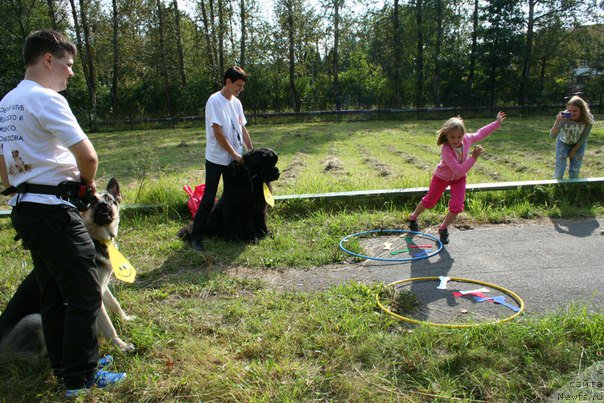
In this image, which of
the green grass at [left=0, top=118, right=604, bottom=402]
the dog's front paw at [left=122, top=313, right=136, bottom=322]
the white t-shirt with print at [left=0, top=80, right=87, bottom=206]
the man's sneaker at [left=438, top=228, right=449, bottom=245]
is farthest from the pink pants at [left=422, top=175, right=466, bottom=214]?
the white t-shirt with print at [left=0, top=80, right=87, bottom=206]

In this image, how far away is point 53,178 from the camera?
253 centimetres

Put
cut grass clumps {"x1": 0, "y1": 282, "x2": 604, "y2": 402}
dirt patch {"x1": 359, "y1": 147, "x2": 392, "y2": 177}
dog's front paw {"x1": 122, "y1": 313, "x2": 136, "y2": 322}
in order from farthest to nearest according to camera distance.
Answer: dirt patch {"x1": 359, "y1": 147, "x2": 392, "y2": 177} → dog's front paw {"x1": 122, "y1": 313, "x2": 136, "y2": 322} → cut grass clumps {"x1": 0, "y1": 282, "x2": 604, "y2": 402}

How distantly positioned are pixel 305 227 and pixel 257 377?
3.27 m

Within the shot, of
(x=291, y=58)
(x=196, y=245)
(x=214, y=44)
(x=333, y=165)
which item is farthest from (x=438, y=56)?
(x=196, y=245)

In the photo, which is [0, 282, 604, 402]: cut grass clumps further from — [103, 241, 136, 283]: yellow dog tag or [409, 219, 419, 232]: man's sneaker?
[409, 219, 419, 232]: man's sneaker

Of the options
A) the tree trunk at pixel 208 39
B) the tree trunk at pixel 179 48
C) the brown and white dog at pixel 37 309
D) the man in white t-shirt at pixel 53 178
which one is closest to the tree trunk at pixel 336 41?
the tree trunk at pixel 208 39

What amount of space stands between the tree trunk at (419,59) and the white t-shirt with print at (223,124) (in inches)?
1166

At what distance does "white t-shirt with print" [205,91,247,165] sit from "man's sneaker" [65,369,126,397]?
2.89 meters

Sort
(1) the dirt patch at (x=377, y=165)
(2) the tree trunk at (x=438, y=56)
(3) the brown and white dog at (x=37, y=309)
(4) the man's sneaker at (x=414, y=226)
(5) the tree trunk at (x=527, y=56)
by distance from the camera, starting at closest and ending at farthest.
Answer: (3) the brown and white dog at (x=37, y=309) → (4) the man's sneaker at (x=414, y=226) → (1) the dirt patch at (x=377, y=165) → (5) the tree trunk at (x=527, y=56) → (2) the tree trunk at (x=438, y=56)

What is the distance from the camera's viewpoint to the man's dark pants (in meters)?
2.51

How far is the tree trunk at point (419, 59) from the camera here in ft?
103

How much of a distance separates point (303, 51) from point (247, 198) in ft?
103

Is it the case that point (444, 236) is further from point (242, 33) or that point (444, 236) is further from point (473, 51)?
point (473, 51)

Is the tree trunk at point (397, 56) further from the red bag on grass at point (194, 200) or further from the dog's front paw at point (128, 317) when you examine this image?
the dog's front paw at point (128, 317)
